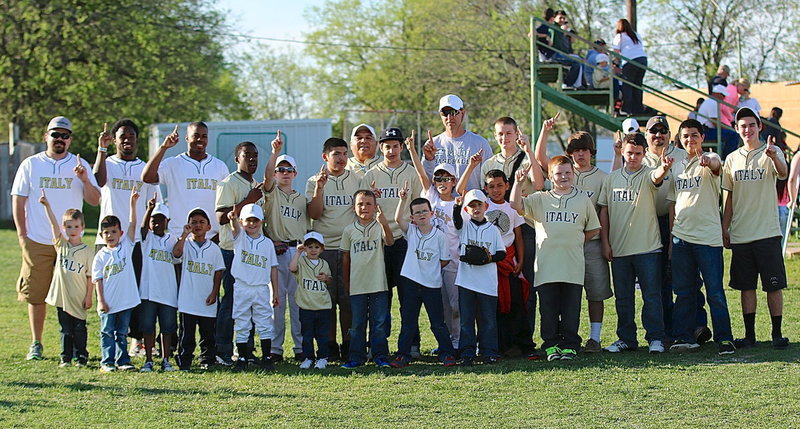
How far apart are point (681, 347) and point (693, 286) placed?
1.73 ft

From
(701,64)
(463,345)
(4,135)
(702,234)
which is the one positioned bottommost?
(463,345)

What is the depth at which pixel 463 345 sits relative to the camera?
8.09 metres

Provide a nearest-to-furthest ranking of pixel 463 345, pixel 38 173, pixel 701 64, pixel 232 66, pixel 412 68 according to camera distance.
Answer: pixel 463 345
pixel 38 173
pixel 701 64
pixel 412 68
pixel 232 66

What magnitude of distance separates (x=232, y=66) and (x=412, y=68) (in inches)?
375

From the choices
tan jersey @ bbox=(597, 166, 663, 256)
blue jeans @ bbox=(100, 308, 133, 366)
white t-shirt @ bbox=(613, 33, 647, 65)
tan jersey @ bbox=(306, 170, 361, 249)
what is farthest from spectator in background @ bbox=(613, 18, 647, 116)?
blue jeans @ bbox=(100, 308, 133, 366)

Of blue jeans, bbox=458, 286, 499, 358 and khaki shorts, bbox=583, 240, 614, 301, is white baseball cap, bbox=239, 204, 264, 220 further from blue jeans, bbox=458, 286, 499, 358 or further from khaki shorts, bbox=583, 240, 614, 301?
khaki shorts, bbox=583, 240, 614, 301

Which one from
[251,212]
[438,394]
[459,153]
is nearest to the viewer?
[438,394]

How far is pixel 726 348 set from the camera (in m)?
8.16

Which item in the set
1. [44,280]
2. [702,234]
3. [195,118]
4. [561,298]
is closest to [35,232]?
[44,280]

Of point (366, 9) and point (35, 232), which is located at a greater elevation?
point (366, 9)

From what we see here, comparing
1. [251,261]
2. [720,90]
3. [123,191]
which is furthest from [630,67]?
[123,191]

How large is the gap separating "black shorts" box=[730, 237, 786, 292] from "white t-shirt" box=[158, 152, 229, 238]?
14.8ft

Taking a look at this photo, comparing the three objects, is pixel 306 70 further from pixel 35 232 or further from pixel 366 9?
pixel 35 232

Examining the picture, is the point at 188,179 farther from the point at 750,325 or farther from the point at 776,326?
the point at 776,326
